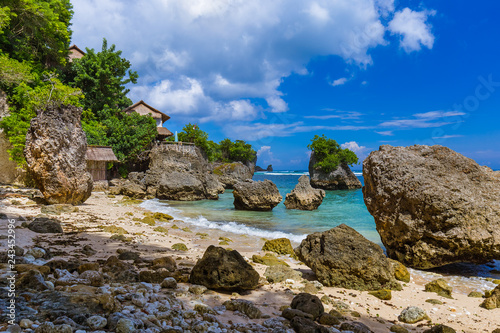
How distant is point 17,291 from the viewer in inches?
127

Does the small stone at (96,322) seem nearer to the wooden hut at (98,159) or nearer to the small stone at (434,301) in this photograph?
the small stone at (434,301)

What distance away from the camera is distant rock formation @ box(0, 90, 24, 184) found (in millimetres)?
18950

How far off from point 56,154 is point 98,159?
13035 millimetres

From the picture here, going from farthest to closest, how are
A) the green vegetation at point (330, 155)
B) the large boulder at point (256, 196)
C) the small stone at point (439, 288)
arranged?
the green vegetation at point (330, 155)
the large boulder at point (256, 196)
the small stone at point (439, 288)

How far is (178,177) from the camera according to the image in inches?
937

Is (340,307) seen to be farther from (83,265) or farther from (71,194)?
(71,194)

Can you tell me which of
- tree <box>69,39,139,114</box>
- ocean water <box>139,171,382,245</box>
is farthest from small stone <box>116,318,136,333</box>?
tree <box>69,39,139,114</box>

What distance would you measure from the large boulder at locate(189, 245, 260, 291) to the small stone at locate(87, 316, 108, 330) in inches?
75.5

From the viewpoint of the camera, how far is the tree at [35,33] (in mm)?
19906

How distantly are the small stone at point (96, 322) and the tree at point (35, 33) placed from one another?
876 inches

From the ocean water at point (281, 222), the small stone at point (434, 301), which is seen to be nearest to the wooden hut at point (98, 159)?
the ocean water at point (281, 222)

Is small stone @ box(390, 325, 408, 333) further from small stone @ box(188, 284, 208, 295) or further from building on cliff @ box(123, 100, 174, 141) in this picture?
building on cliff @ box(123, 100, 174, 141)

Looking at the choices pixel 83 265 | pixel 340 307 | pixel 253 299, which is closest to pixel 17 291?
pixel 83 265

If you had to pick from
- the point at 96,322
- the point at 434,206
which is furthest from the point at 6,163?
the point at 434,206
